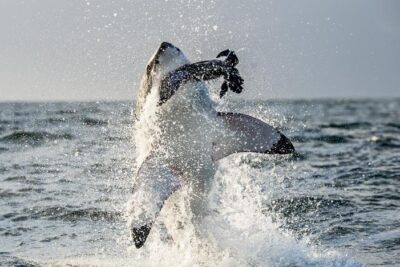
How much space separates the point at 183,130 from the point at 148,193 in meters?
0.82

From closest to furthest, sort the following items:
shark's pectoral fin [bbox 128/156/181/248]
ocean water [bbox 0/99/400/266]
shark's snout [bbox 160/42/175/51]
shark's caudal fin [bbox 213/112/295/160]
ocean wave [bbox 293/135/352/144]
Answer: shark's pectoral fin [bbox 128/156/181/248] → shark's snout [bbox 160/42/175/51] → shark's caudal fin [bbox 213/112/295/160] → ocean water [bbox 0/99/400/266] → ocean wave [bbox 293/135/352/144]

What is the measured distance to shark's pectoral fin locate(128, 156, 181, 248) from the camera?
622 centimetres

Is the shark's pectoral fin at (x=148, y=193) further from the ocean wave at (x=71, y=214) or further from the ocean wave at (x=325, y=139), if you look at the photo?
the ocean wave at (x=325, y=139)

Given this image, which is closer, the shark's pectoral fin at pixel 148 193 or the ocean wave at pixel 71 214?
the shark's pectoral fin at pixel 148 193

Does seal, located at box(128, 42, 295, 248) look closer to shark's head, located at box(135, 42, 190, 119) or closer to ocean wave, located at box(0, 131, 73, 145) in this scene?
shark's head, located at box(135, 42, 190, 119)

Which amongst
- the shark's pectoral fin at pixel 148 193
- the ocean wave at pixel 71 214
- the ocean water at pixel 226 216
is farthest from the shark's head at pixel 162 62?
the ocean wave at pixel 71 214

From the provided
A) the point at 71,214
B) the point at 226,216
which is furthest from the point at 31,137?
the point at 226,216

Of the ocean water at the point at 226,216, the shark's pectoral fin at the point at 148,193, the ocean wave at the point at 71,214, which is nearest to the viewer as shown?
the shark's pectoral fin at the point at 148,193

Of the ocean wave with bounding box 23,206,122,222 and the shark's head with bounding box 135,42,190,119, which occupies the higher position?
the shark's head with bounding box 135,42,190,119

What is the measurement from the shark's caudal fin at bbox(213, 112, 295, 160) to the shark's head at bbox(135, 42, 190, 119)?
846 mm

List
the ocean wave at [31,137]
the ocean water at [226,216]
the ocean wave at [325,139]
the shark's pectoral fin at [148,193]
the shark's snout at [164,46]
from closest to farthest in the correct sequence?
the shark's pectoral fin at [148,193]
the shark's snout at [164,46]
the ocean water at [226,216]
the ocean wave at [31,137]
the ocean wave at [325,139]

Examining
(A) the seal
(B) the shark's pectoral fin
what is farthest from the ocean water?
(B) the shark's pectoral fin

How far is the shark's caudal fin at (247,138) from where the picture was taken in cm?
724

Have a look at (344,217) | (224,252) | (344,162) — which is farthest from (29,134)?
(224,252)
